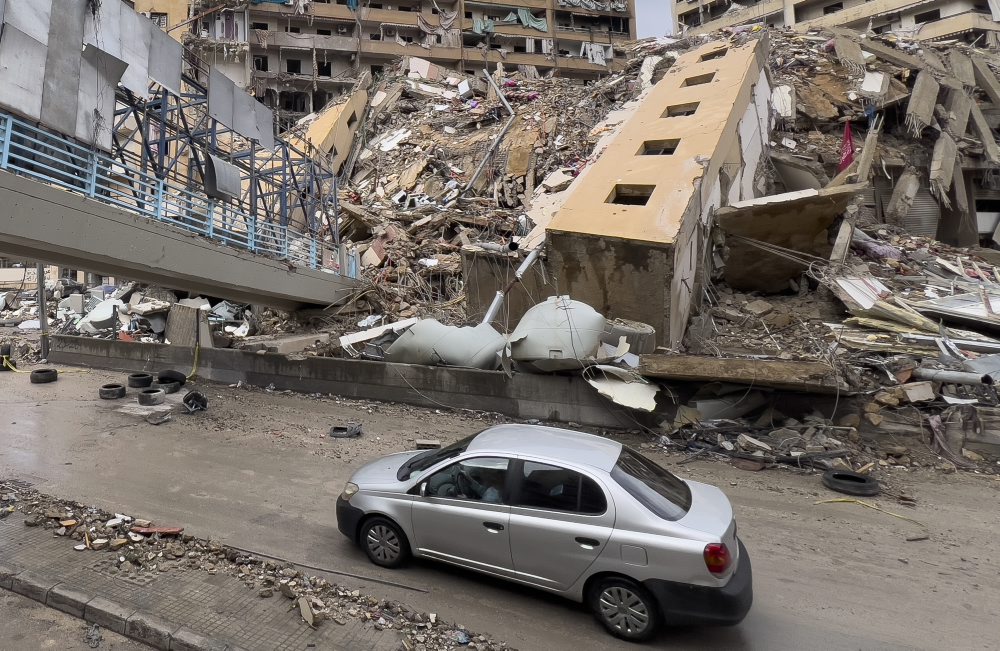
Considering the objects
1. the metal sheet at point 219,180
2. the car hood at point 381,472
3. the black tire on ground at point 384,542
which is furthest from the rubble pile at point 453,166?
the black tire on ground at point 384,542

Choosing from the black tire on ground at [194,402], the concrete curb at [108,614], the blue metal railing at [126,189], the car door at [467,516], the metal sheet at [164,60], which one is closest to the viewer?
the concrete curb at [108,614]

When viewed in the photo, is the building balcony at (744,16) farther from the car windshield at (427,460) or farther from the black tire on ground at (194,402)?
the car windshield at (427,460)

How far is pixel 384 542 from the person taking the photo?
4.59m

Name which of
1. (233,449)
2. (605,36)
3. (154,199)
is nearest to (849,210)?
(233,449)

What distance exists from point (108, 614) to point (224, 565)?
863 mm

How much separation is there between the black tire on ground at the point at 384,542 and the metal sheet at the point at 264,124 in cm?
1119

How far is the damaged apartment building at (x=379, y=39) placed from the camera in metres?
40.8

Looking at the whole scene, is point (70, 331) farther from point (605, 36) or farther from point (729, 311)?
point (605, 36)

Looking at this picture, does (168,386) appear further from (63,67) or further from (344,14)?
(344,14)

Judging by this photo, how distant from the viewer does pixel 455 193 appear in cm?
2000

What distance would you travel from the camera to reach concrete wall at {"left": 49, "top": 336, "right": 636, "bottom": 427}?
9477 millimetres

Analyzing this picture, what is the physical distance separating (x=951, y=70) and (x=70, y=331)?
32339mm

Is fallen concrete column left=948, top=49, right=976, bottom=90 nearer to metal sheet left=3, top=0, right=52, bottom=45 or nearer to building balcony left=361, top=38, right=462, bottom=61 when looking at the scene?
metal sheet left=3, top=0, right=52, bottom=45

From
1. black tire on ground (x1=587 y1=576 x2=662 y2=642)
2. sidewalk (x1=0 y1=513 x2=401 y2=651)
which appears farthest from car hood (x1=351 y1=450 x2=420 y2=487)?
black tire on ground (x1=587 y1=576 x2=662 y2=642)
